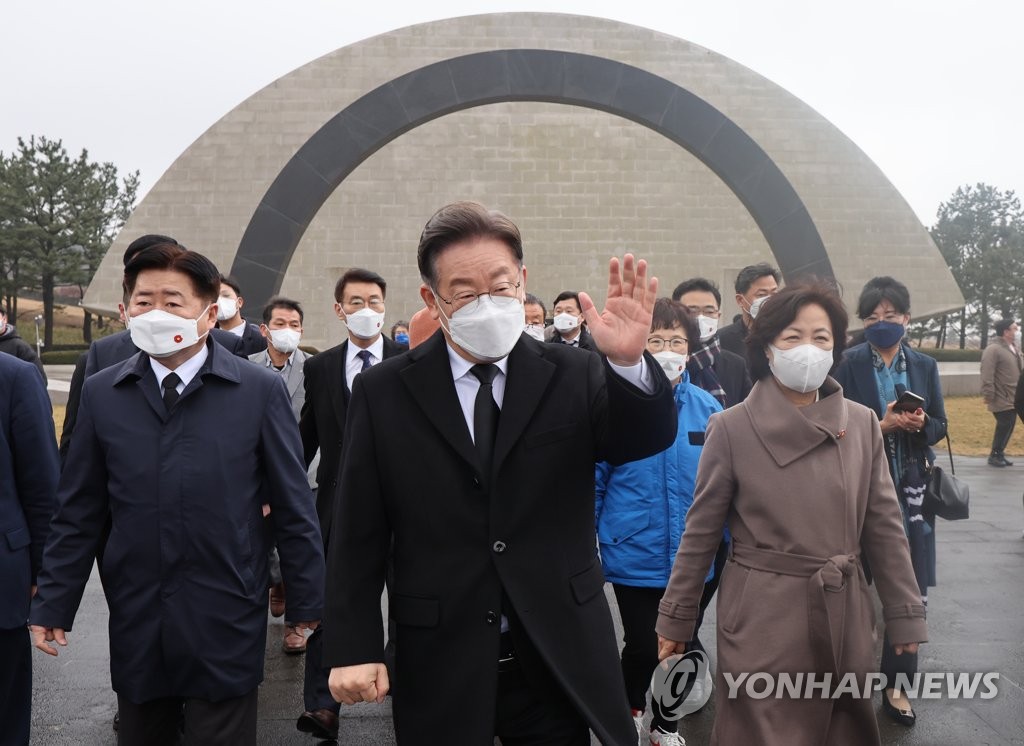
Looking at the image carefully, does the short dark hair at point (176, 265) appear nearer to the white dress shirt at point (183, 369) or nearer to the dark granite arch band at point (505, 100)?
the white dress shirt at point (183, 369)

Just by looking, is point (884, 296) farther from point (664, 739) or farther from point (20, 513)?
point (20, 513)

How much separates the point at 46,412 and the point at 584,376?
2179 millimetres

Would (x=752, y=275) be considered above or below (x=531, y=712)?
above

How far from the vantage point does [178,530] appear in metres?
2.58

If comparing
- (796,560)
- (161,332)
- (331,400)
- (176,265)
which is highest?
(176,265)

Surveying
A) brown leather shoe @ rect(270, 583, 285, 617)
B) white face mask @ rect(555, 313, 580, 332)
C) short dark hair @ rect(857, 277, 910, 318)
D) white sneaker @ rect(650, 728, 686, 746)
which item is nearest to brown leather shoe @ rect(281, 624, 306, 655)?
brown leather shoe @ rect(270, 583, 285, 617)

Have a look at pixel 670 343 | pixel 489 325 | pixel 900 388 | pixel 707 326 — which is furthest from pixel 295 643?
pixel 900 388

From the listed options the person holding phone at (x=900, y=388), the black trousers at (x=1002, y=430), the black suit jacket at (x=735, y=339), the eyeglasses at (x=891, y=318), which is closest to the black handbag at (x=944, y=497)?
the person holding phone at (x=900, y=388)

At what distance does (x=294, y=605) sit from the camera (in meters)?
2.74

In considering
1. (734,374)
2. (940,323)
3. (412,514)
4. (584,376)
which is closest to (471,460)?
(412,514)

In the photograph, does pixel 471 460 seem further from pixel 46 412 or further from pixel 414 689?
pixel 46 412

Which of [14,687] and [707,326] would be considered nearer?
[14,687]

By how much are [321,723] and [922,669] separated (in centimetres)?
302

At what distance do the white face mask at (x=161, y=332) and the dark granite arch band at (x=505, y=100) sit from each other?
337 inches
